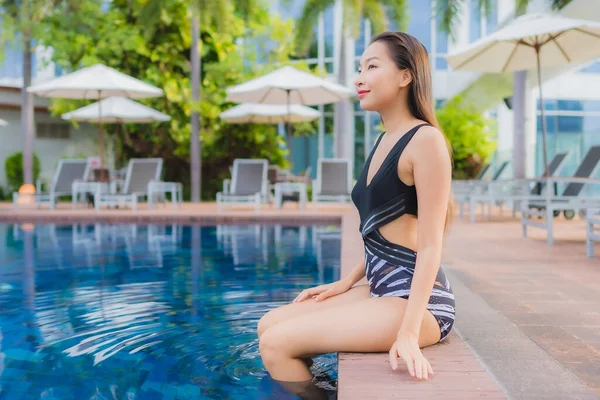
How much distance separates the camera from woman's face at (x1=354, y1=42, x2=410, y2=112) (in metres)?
2.00

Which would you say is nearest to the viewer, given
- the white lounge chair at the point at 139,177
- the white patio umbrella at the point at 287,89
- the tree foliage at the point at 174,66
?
the white patio umbrella at the point at 287,89

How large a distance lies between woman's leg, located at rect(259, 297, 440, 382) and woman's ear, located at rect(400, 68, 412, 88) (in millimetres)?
656

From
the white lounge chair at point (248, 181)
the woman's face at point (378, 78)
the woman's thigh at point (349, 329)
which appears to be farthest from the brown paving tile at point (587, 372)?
the white lounge chair at point (248, 181)

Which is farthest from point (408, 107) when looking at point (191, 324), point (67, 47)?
point (67, 47)

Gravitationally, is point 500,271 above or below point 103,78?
below

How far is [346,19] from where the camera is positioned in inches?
584

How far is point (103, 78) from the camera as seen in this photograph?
38.7 feet

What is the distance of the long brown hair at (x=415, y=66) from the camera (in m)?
1.99

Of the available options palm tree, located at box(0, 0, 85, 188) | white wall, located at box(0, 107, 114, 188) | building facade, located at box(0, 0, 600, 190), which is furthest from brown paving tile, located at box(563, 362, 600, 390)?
white wall, located at box(0, 107, 114, 188)

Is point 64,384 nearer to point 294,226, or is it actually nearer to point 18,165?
point 294,226

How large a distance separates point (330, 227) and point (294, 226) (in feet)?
1.80

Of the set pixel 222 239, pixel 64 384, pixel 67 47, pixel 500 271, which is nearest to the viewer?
pixel 64 384

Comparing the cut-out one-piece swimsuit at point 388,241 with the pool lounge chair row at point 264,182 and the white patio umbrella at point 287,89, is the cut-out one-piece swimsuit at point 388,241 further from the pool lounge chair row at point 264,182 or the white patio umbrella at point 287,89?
the white patio umbrella at point 287,89

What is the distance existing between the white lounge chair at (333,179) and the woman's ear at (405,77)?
10276 mm
